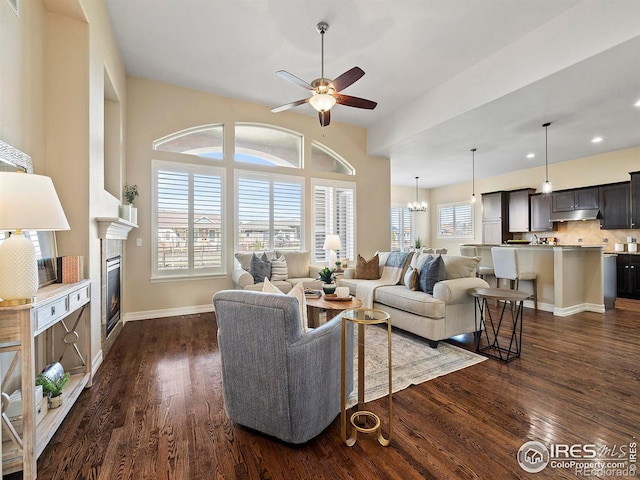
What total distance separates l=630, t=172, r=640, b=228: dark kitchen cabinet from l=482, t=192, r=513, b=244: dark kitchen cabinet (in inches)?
98.2

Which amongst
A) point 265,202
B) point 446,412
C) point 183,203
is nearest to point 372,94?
point 265,202

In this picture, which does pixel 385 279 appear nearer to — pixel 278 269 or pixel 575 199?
pixel 278 269

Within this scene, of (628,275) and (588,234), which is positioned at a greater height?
(588,234)

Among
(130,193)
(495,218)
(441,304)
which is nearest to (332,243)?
(441,304)

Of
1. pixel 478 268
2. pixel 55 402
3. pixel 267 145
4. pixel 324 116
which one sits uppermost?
pixel 267 145

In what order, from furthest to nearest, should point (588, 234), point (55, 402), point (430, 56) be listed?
point (588, 234)
point (430, 56)
point (55, 402)

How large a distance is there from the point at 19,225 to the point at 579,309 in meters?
6.63

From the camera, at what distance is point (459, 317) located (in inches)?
128

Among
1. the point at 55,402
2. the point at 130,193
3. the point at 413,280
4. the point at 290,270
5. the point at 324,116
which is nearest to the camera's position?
the point at 55,402

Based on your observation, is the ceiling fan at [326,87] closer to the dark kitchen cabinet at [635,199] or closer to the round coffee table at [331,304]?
the round coffee table at [331,304]

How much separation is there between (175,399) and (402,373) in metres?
1.84

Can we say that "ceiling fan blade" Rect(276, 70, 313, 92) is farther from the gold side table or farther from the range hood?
the range hood

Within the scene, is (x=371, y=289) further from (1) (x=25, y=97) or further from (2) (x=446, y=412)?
(1) (x=25, y=97)

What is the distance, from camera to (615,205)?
6.34 m
